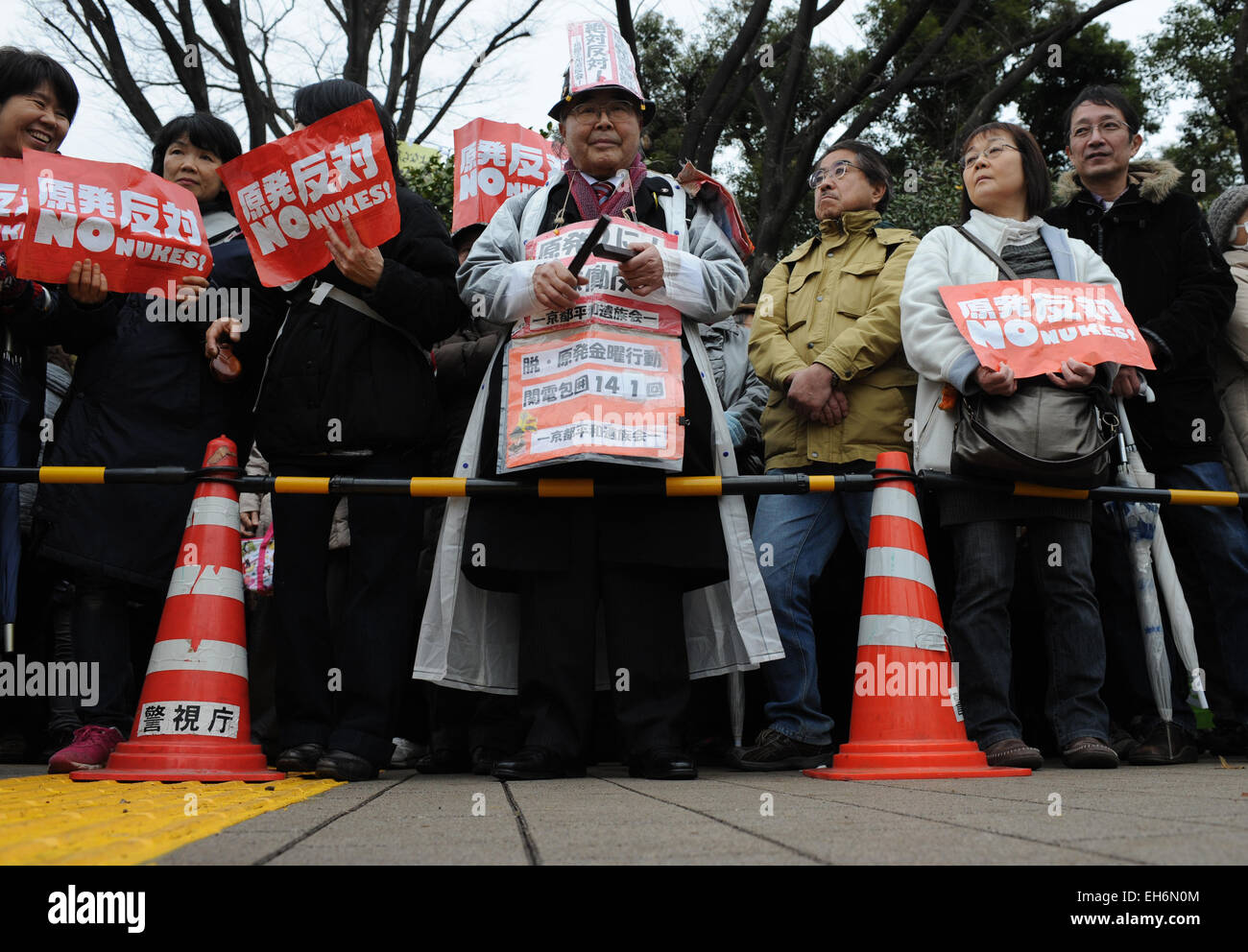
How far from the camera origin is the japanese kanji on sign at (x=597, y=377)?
134 inches

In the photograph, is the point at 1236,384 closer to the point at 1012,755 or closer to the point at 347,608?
the point at 1012,755

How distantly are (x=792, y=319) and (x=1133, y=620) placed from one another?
165 cm

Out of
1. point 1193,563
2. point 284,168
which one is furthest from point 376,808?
point 1193,563

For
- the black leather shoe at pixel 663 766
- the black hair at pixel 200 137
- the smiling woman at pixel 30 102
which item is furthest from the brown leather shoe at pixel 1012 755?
the smiling woman at pixel 30 102

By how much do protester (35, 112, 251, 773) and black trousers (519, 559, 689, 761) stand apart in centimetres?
132

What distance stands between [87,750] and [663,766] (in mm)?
1721

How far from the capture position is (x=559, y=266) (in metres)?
3.47

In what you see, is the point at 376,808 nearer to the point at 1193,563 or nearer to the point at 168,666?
the point at 168,666

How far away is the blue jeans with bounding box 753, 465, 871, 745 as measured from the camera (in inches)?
160

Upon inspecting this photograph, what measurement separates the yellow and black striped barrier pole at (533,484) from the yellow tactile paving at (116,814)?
2.84 ft

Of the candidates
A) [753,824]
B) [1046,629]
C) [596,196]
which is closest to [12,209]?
[596,196]

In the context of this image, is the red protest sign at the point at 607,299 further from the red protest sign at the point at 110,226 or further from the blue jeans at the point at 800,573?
the red protest sign at the point at 110,226

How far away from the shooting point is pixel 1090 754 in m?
3.62

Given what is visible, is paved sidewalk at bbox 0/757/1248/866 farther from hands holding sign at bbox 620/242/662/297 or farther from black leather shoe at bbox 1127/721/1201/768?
hands holding sign at bbox 620/242/662/297
